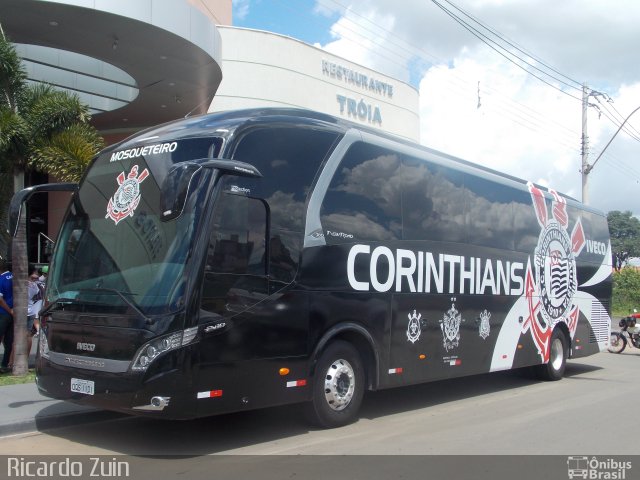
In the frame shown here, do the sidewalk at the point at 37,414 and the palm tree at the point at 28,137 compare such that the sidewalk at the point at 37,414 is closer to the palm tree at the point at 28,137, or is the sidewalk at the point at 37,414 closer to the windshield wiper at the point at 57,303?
the windshield wiper at the point at 57,303

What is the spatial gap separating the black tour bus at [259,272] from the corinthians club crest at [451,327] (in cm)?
3

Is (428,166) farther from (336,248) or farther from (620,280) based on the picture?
(620,280)

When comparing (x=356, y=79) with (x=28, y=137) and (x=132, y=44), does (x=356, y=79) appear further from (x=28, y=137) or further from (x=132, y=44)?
(x=28, y=137)

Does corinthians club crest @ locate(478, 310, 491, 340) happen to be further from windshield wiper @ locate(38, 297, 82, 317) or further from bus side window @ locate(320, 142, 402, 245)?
windshield wiper @ locate(38, 297, 82, 317)

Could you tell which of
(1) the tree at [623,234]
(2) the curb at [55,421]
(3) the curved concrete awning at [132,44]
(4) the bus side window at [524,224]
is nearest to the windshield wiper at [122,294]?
(2) the curb at [55,421]

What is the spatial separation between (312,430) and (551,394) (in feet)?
17.7

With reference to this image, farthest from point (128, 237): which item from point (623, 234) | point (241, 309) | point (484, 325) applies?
point (623, 234)

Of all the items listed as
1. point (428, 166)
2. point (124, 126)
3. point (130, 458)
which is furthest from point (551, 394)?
point (124, 126)

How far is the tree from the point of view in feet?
248

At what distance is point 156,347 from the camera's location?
6.23 meters

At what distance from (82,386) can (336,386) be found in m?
2.97

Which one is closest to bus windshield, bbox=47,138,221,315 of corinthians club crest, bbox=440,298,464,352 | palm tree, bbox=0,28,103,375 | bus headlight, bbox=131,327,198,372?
bus headlight, bbox=131,327,198,372

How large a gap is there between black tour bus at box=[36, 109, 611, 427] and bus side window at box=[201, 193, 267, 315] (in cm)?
2

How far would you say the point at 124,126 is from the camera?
2348cm
